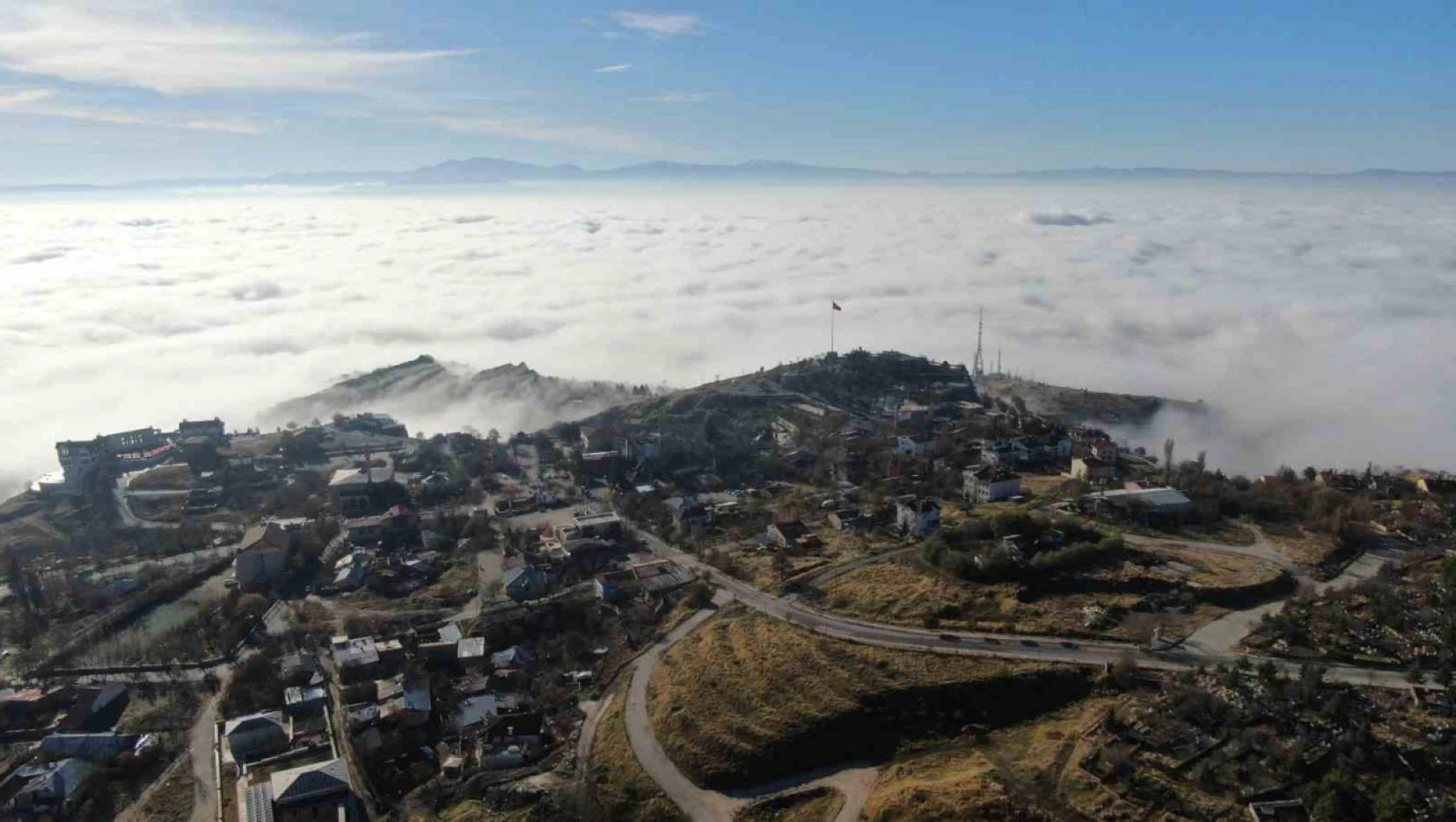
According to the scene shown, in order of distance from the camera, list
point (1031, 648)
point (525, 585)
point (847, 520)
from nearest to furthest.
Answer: point (1031, 648)
point (525, 585)
point (847, 520)

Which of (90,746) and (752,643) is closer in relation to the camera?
(90,746)

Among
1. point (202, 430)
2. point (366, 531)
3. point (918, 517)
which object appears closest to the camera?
point (918, 517)

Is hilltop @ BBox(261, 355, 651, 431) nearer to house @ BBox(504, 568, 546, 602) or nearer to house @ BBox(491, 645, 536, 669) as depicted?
house @ BBox(504, 568, 546, 602)

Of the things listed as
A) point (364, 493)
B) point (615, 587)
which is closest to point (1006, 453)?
point (615, 587)

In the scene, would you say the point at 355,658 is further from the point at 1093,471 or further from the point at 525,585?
the point at 1093,471

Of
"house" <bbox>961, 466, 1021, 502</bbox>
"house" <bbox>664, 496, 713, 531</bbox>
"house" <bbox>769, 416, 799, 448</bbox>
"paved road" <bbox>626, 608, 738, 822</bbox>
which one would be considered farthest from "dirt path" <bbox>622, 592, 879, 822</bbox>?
"house" <bbox>769, 416, 799, 448</bbox>

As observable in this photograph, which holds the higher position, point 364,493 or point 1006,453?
point 1006,453

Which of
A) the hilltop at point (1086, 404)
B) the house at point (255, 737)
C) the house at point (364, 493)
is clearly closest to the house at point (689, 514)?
the house at point (364, 493)
